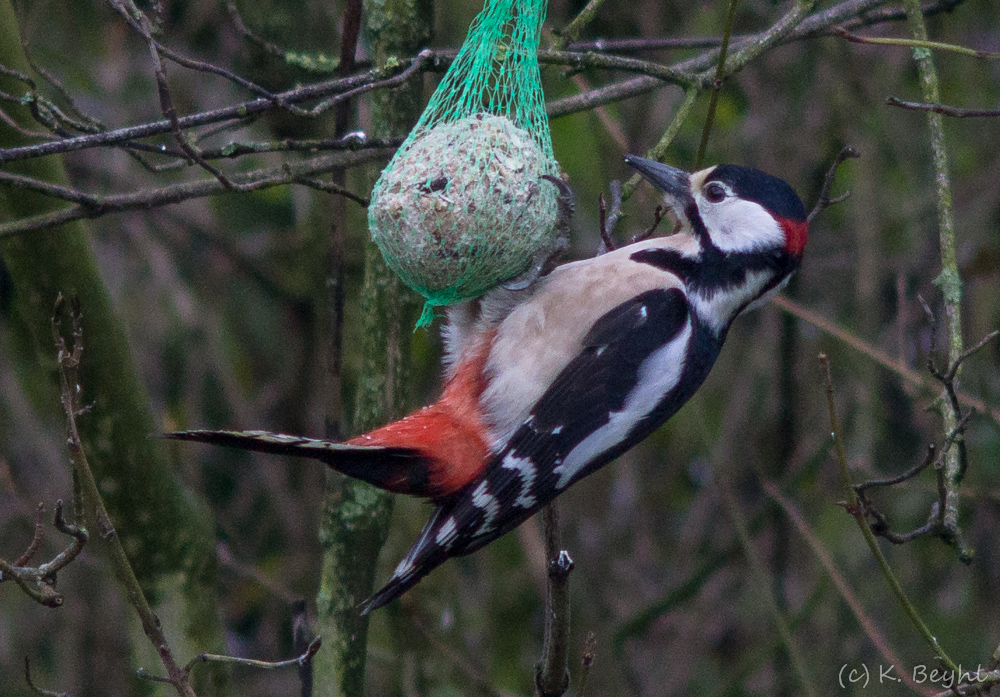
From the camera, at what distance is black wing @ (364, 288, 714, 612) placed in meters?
2.36

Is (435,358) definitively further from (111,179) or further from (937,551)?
(937,551)

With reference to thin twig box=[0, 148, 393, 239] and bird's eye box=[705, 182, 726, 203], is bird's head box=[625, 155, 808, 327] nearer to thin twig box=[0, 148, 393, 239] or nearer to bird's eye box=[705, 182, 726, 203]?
bird's eye box=[705, 182, 726, 203]

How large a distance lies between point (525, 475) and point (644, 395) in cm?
36

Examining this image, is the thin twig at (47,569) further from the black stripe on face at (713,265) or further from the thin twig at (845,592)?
the thin twig at (845,592)

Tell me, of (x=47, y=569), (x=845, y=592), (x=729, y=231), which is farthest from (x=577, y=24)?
(x=845, y=592)

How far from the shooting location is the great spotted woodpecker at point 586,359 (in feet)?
7.83

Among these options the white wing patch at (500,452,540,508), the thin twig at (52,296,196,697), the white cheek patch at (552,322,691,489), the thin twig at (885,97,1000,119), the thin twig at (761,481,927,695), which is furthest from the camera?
the thin twig at (761,481,927,695)

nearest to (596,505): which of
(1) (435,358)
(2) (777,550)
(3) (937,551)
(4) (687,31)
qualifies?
(2) (777,550)

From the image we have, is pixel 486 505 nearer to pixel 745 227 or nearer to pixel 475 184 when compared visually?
pixel 475 184

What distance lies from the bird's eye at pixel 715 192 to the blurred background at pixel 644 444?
45.6 inches

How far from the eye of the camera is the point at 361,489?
2.55 m

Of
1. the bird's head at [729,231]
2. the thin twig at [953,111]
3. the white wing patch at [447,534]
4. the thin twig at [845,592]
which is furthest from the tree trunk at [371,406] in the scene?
the thin twig at [845,592]

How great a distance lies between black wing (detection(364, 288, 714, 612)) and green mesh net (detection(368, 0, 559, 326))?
0.28 m

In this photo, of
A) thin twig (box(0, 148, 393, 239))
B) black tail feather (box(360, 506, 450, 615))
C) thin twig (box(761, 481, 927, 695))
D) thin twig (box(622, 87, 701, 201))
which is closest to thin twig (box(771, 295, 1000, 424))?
thin twig (box(761, 481, 927, 695))
